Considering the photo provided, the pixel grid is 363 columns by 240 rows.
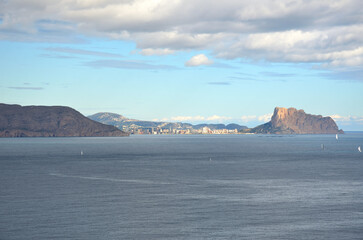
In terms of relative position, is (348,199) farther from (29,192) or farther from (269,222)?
(29,192)


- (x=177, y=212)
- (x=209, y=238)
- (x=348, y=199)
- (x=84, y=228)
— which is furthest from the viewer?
(x=348, y=199)

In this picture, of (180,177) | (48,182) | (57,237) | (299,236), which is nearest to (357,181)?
(180,177)

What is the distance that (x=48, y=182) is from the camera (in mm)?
85375

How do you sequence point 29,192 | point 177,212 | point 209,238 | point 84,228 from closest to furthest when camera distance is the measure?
point 209,238
point 84,228
point 177,212
point 29,192

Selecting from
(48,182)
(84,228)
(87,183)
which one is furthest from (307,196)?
(48,182)

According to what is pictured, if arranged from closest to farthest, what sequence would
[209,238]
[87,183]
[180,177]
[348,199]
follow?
[209,238]
[348,199]
[87,183]
[180,177]

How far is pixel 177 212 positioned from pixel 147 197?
41.5 ft

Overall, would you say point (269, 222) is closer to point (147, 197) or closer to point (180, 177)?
point (147, 197)

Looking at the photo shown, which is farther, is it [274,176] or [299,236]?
[274,176]

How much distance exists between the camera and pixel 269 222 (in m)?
48.0

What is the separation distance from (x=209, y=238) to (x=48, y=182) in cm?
5204

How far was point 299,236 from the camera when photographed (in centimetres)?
4194

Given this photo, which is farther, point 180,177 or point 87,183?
point 180,177

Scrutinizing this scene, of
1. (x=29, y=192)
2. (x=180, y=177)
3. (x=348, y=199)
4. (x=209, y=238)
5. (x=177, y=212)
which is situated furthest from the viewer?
(x=180, y=177)
